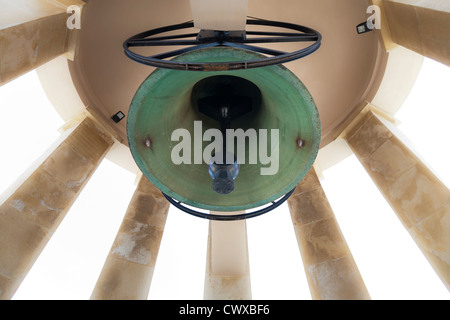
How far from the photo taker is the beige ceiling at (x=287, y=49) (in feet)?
19.2

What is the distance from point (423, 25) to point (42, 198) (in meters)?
→ 5.41

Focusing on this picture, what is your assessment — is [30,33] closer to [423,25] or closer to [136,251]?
[136,251]

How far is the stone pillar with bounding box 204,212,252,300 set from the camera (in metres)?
6.21

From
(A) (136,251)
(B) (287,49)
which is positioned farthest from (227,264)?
(B) (287,49)

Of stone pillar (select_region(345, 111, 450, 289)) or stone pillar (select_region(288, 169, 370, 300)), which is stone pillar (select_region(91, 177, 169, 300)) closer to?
stone pillar (select_region(288, 169, 370, 300))

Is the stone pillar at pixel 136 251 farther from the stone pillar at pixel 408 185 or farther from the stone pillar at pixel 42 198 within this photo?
the stone pillar at pixel 408 185

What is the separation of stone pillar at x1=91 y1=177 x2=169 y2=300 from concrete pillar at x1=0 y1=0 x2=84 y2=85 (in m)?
2.72

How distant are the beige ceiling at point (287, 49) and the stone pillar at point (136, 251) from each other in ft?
4.85

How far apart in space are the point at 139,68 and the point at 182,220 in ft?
11.1

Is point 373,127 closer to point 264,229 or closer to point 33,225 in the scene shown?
point 264,229

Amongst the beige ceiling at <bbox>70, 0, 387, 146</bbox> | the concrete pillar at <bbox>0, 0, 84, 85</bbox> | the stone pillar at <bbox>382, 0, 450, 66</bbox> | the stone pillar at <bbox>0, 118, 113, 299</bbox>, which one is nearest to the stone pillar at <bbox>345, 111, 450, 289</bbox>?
the beige ceiling at <bbox>70, 0, 387, 146</bbox>
